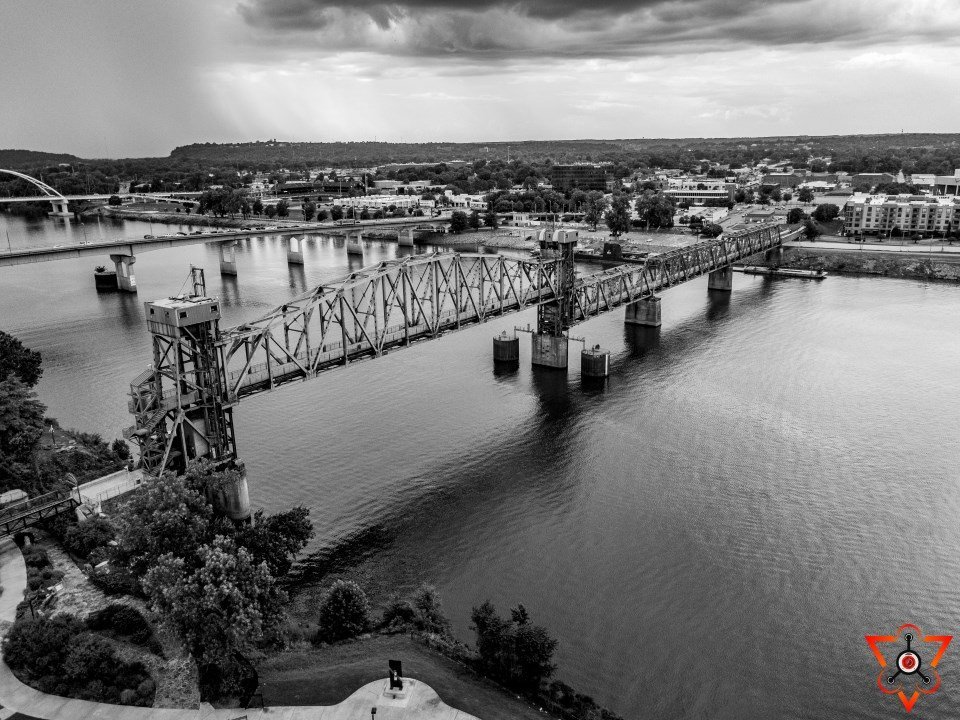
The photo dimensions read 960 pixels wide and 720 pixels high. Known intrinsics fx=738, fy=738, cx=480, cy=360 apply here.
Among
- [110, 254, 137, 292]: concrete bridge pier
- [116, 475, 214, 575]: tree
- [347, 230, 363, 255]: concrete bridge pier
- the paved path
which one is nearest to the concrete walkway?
[116, 475, 214, 575]: tree

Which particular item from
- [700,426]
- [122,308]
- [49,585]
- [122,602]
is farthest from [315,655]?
[122,308]

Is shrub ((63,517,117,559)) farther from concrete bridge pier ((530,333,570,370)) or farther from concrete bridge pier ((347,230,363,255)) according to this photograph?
concrete bridge pier ((347,230,363,255))

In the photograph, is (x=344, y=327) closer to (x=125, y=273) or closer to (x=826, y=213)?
(x=125, y=273)

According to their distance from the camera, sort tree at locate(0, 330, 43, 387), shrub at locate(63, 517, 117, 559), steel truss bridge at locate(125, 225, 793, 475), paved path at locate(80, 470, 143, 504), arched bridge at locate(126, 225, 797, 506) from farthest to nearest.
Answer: tree at locate(0, 330, 43, 387)
paved path at locate(80, 470, 143, 504)
arched bridge at locate(126, 225, 797, 506)
steel truss bridge at locate(125, 225, 793, 475)
shrub at locate(63, 517, 117, 559)

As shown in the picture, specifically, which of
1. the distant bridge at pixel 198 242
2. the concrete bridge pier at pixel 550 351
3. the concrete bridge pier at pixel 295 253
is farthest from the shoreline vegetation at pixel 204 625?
the concrete bridge pier at pixel 295 253

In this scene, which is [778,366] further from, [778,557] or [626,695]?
[626,695]

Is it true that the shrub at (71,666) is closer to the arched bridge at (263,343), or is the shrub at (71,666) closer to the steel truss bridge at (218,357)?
the steel truss bridge at (218,357)

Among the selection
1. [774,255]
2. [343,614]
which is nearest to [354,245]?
[774,255]
